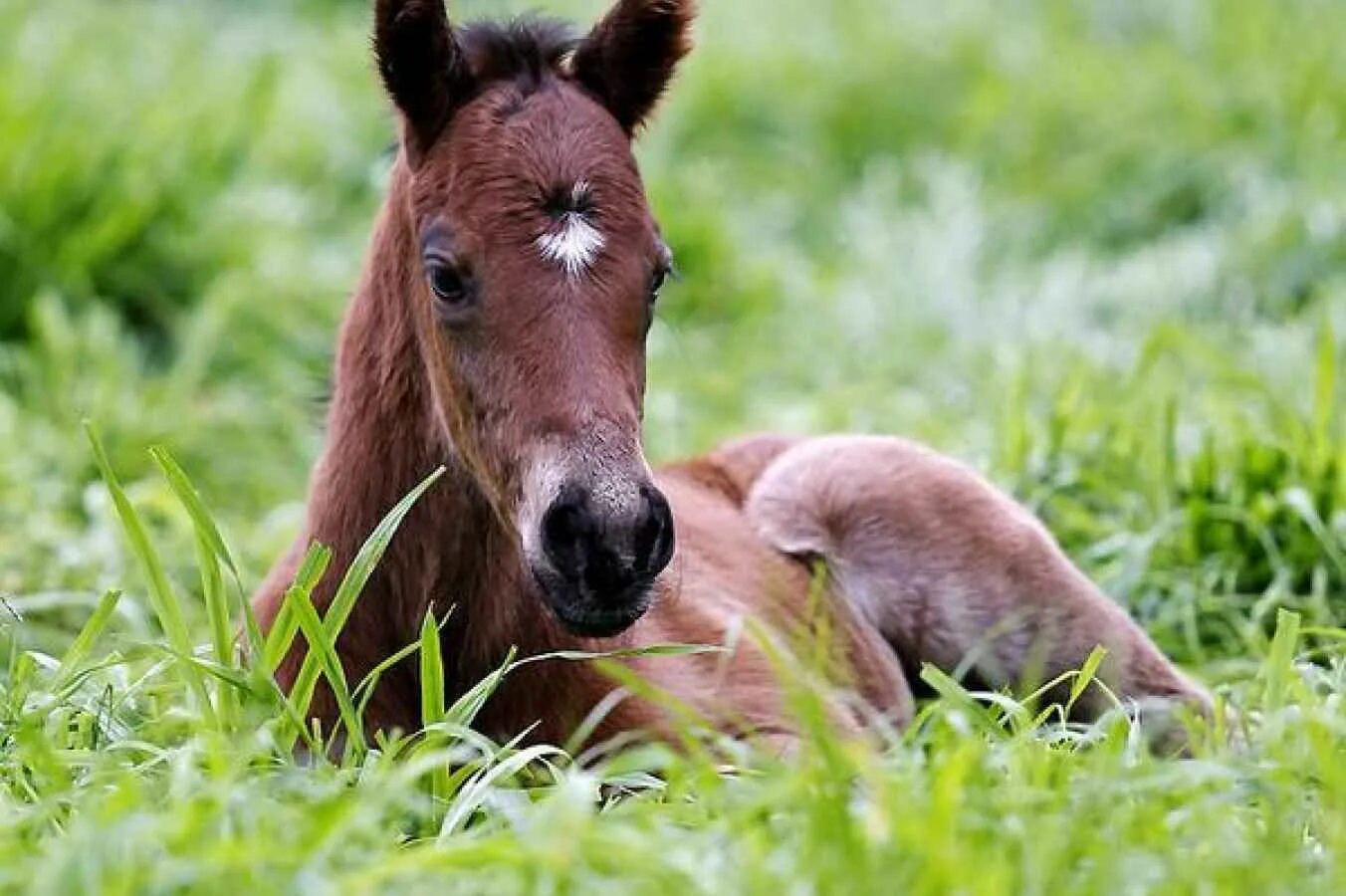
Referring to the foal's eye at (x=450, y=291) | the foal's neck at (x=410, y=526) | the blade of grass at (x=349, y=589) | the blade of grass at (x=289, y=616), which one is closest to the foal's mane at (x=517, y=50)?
the foal's neck at (x=410, y=526)

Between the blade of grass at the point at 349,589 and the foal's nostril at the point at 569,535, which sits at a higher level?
the foal's nostril at the point at 569,535

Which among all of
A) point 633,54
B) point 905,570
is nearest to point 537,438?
point 633,54

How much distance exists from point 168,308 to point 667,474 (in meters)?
3.23

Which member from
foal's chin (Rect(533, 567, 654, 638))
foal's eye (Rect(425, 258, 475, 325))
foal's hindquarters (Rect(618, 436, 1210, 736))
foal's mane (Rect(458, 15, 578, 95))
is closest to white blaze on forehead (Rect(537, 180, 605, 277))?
foal's eye (Rect(425, 258, 475, 325))

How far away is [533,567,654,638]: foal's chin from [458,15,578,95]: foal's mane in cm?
99

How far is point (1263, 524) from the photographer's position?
6062 millimetres

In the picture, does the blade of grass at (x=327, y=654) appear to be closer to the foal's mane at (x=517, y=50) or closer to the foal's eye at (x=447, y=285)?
the foal's eye at (x=447, y=285)

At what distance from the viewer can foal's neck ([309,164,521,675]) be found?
4512 mm

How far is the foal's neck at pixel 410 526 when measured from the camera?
451cm

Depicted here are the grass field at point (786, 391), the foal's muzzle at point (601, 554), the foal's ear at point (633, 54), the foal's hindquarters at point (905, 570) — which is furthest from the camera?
the foal's hindquarters at point (905, 570)

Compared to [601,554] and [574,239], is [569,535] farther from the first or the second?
[574,239]

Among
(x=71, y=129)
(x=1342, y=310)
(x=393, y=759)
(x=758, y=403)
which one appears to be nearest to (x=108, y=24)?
(x=71, y=129)

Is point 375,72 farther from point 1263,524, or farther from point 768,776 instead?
point 1263,524

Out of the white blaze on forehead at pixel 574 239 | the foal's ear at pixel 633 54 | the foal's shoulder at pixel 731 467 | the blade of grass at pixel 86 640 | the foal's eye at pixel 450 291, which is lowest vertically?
the foal's shoulder at pixel 731 467
